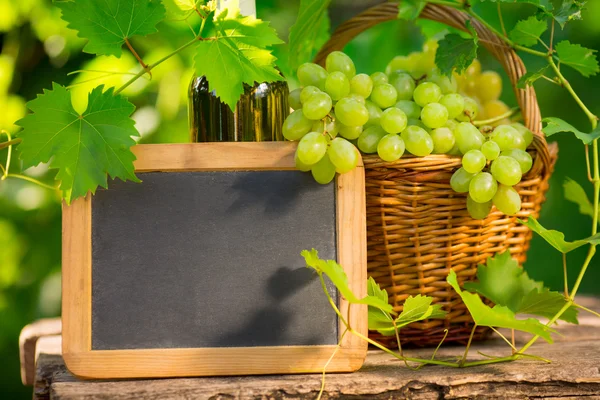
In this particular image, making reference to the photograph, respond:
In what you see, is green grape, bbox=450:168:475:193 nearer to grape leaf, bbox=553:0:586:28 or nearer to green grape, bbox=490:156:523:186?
green grape, bbox=490:156:523:186

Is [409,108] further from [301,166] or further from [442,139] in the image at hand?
[301,166]

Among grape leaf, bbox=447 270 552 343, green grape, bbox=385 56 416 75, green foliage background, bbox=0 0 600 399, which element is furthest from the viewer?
green foliage background, bbox=0 0 600 399

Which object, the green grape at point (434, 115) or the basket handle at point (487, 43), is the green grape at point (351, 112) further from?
the basket handle at point (487, 43)

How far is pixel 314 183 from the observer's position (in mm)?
730

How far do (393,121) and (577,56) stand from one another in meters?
0.29

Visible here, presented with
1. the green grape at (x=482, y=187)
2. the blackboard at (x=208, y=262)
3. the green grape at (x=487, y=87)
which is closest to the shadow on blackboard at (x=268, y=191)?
the blackboard at (x=208, y=262)

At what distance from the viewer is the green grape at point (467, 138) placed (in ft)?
2.49

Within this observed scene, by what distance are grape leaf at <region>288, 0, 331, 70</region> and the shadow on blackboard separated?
28 centimetres

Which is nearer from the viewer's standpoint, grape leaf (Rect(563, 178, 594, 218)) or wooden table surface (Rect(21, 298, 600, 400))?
wooden table surface (Rect(21, 298, 600, 400))

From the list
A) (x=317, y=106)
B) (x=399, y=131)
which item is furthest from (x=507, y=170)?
(x=317, y=106)

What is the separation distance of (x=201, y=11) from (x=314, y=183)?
248mm

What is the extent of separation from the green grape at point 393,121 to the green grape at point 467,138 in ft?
0.25

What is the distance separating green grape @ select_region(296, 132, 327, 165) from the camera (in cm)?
68

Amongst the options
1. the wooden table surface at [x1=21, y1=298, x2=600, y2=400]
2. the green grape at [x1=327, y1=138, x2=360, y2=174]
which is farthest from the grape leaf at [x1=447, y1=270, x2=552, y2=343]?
the green grape at [x1=327, y1=138, x2=360, y2=174]
